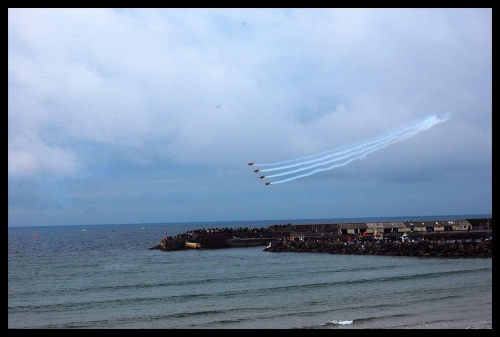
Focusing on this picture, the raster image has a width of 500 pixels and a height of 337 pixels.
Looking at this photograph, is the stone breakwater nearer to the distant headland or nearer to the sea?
the distant headland

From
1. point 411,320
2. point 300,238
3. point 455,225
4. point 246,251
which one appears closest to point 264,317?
Result: point 411,320

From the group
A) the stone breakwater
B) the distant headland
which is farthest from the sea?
the distant headland

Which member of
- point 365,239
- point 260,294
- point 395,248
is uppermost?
point 365,239

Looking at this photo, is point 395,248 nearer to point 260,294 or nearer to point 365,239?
point 365,239

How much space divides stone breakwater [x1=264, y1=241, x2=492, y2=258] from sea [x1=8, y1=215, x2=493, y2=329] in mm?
3065

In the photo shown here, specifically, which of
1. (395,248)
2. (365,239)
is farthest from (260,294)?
(365,239)

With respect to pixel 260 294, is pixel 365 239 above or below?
above

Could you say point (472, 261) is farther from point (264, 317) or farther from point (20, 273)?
point (20, 273)

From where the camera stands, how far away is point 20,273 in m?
60.2

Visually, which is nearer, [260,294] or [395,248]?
[260,294]

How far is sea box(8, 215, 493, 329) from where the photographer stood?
3114 cm

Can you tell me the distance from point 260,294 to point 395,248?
33796 mm

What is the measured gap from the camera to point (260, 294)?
1583 inches
